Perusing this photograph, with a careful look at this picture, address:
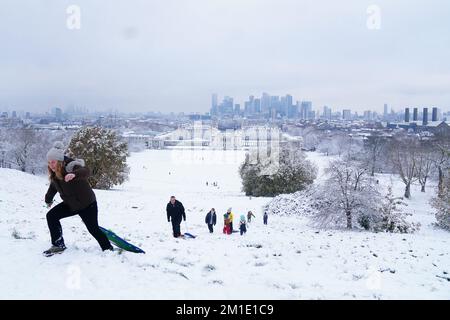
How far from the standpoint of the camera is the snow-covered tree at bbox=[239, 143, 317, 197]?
38125mm

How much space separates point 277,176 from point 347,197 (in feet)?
54.9

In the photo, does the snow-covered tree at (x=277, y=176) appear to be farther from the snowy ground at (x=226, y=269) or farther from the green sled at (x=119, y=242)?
the green sled at (x=119, y=242)

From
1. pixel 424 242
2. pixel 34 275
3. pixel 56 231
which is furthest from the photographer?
pixel 424 242

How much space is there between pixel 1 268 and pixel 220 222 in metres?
14.7

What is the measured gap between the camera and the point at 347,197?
21406mm

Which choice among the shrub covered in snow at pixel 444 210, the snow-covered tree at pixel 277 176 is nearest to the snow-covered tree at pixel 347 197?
the shrub covered in snow at pixel 444 210

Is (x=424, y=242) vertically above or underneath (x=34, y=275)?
underneath

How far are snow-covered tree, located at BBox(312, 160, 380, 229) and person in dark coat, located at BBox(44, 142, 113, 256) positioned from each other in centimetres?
1616

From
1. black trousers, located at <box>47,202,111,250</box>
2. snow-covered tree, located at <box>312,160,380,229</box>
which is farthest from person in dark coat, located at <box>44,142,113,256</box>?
snow-covered tree, located at <box>312,160,380,229</box>

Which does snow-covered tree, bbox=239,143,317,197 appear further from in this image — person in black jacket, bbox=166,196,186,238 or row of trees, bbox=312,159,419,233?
person in black jacket, bbox=166,196,186,238

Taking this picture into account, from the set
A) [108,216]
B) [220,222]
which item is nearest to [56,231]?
[108,216]

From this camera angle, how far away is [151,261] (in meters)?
7.41

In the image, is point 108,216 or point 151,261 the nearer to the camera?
point 151,261
